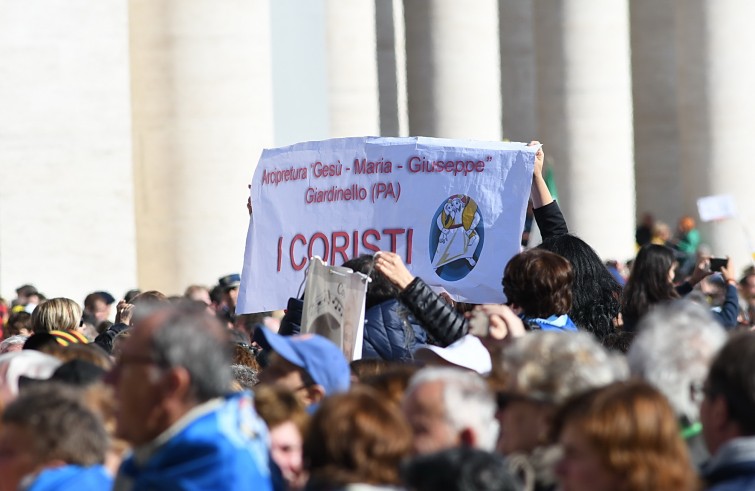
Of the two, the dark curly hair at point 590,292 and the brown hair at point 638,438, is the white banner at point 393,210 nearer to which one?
the dark curly hair at point 590,292

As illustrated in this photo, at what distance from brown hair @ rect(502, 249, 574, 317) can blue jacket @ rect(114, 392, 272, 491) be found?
473 cm

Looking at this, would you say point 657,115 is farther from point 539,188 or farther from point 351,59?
point 539,188

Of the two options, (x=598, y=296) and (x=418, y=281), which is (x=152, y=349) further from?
(x=598, y=296)

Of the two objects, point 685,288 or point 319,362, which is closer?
point 319,362

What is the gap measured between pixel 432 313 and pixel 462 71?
30.1 metres

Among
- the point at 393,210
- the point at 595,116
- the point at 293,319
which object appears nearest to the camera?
the point at 293,319

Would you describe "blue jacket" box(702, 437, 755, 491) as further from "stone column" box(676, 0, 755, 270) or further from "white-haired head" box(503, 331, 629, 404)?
"stone column" box(676, 0, 755, 270)

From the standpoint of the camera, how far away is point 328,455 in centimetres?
729

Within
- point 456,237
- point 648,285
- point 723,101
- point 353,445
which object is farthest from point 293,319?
point 723,101

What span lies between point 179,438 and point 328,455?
2.34 feet

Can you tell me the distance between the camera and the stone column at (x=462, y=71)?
41594mm

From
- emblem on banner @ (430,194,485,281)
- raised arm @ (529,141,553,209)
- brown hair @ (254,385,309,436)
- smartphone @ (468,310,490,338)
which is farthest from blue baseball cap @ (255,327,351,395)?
raised arm @ (529,141,553,209)

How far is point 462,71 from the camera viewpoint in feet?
137

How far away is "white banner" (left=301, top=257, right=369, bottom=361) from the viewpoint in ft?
42.1
